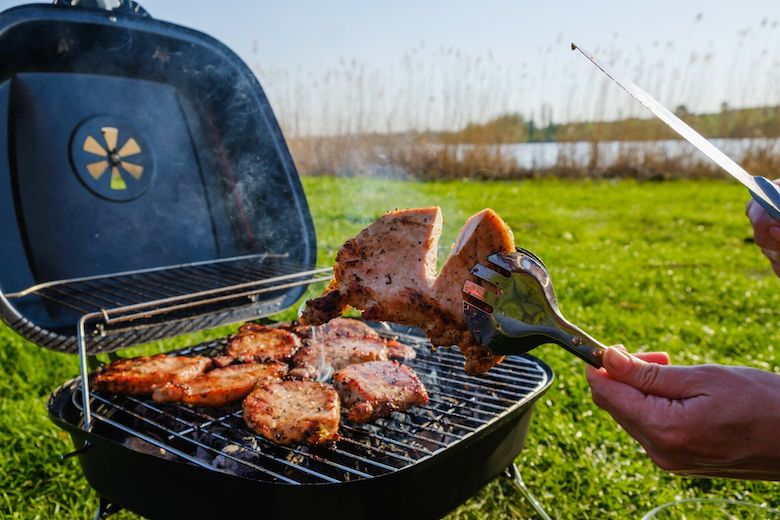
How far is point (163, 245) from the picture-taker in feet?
9.96

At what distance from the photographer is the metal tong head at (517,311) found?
145 cm

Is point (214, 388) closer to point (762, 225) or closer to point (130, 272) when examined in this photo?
point (130, 272)

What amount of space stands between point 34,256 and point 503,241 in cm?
205

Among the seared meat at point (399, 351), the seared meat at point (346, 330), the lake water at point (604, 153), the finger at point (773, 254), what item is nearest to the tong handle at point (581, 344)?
the finger at point (773, 254)

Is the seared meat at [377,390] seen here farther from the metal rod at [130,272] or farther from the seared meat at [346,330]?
the metal rod at [130,272]

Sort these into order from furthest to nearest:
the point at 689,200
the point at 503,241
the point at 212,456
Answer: the point at 689,200 → the point at 212,456 → the point at 503,241

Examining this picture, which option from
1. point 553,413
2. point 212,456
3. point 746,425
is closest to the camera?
point 746,425

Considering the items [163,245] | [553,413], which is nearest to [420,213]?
[163,245]

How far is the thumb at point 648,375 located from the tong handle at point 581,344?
2 centimetres

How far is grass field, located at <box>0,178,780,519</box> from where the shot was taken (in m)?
3.05

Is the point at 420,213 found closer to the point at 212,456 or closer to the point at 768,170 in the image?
the point at 212,456

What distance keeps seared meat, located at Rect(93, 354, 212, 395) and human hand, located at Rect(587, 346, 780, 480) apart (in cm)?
155

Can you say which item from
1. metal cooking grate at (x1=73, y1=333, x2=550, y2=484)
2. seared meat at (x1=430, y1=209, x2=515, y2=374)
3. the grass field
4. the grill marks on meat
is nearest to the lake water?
the grass field

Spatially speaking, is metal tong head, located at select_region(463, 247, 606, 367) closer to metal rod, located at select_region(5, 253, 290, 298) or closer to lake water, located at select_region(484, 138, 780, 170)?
metal rod, located at select_region(5, 253, 290, 298)
